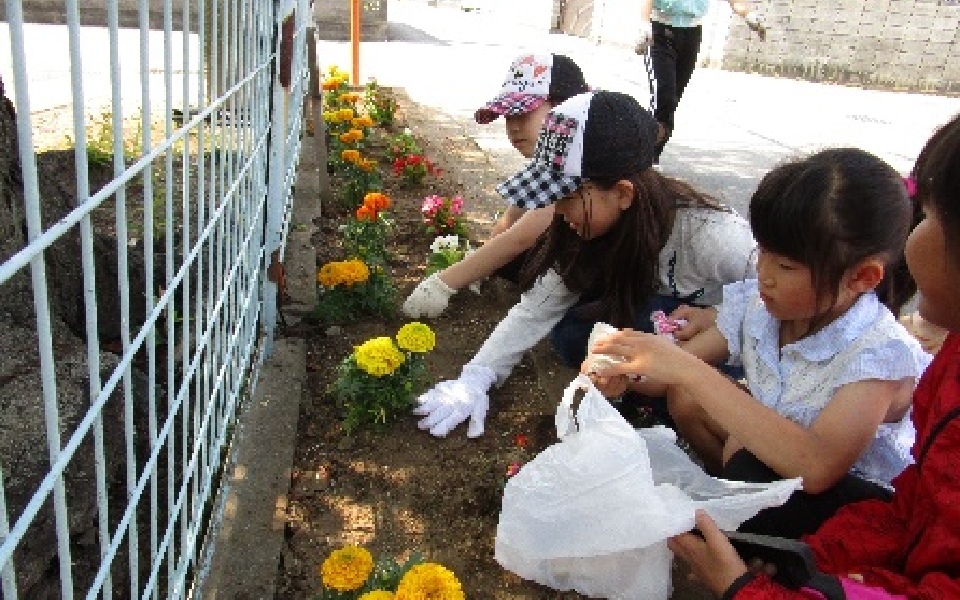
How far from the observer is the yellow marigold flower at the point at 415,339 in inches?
90.4

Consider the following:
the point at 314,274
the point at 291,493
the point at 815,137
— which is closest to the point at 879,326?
the point at 291,493

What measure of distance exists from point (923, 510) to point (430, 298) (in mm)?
1839

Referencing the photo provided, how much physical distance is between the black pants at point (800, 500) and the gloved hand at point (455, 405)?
32.0 inches

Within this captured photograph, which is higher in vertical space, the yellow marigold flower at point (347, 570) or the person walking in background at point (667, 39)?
the person walking in background at point (667, 39)

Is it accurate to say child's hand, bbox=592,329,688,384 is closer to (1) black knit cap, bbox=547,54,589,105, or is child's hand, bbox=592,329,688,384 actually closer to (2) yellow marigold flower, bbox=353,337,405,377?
(2) yellow marigold flower, bbox=353,337,405,377

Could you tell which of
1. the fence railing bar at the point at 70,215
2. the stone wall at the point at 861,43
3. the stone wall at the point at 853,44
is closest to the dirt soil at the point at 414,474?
the fence railing bar at the point at 70,215

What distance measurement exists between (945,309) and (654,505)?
0.59 m

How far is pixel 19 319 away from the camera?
1.71 meters

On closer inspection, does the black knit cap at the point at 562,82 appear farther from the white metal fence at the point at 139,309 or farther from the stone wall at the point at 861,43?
the stone wall at the point at 861,43

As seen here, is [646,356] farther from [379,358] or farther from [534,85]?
[534,85]

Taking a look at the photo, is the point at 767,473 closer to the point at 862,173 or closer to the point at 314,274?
the point at 862,173

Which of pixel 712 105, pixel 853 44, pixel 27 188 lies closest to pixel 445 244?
pixel 27 188

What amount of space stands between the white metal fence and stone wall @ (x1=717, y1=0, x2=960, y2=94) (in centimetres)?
1178

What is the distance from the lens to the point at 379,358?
224 centimetres
